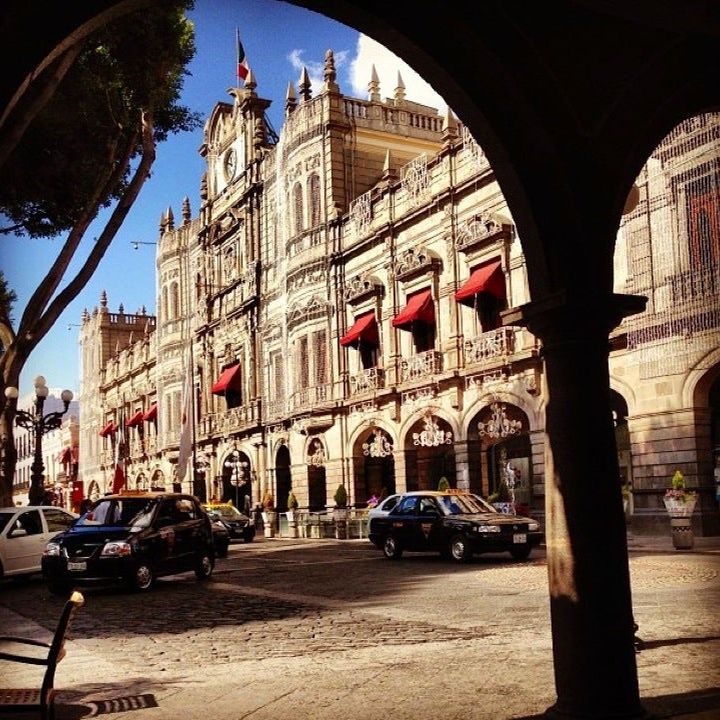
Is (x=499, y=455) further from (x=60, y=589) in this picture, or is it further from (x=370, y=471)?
(x=60, y=589)

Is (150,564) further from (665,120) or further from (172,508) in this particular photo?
(665,120)

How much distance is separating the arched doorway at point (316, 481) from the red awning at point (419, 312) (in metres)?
6.96

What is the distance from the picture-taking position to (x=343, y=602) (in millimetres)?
12727

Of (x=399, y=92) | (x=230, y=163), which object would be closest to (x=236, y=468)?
(x=230, y=163)

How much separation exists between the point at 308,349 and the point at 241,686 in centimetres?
2829

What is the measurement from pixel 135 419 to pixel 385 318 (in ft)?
75.9

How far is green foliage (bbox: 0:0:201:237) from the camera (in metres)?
11.2

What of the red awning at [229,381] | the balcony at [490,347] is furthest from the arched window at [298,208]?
the balcony at [490,347]

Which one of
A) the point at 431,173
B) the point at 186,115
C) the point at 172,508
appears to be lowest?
the point at 172,508

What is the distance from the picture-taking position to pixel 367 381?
105 feet

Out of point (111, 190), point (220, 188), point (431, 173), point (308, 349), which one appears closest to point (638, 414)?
point (431, 173)

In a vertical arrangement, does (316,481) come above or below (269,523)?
above

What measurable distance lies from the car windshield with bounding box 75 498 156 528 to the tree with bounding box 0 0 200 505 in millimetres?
1454

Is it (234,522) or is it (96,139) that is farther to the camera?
(234,522)
